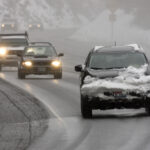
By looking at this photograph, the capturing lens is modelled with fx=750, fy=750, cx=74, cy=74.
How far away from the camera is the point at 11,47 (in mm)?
38969

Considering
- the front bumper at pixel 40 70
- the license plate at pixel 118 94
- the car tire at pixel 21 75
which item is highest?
the license plate at pixel 118 94

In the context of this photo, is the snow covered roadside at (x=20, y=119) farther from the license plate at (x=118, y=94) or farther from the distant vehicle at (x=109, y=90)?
the license plate at (x=118, y=94)

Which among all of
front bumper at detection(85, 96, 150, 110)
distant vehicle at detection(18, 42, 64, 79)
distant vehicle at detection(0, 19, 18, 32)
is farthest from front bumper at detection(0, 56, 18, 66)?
distant vehicle at detection(0, 19, 18, 32)

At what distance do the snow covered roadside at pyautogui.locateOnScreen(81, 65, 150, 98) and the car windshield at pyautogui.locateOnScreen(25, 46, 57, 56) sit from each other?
16.4m

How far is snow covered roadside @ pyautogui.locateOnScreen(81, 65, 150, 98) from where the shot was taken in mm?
15805

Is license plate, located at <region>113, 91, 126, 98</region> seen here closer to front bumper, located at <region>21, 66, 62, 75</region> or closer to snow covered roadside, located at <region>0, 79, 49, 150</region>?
snow covered roadside, located at <region>0, 79, 49, 150</region>

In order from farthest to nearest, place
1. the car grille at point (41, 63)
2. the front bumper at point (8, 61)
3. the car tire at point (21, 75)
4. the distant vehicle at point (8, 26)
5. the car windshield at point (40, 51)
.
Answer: the distant vehicle at point (8, 26) < the front bumper at point (8, 61) < the car windshield at point (40, 51) < the car tire at point (21, 75) < the car grille at point (41, 63)

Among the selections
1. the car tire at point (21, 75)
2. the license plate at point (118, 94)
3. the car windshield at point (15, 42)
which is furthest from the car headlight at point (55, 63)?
the license plate at point (118, 94)

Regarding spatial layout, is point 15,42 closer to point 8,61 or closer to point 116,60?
point 8,61

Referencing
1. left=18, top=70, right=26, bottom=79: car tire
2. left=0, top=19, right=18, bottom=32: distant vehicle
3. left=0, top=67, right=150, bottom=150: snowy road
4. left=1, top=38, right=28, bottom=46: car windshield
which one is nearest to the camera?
left=0, top=67, right=150, bottom=150: snowy road

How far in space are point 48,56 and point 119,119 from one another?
16595 mm

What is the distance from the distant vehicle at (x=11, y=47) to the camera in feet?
124

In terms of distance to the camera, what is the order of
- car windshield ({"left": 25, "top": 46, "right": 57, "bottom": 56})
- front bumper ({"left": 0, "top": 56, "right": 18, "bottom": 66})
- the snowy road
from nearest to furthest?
the snowy road, car windshield ({"left": 25, "top": 46, "right": 57, "bottom": 56}), front bumper ({"left": 0, "top": 56, "right": 18, "bottom": 66})

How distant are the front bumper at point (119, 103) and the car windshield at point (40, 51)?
16.6 metres
